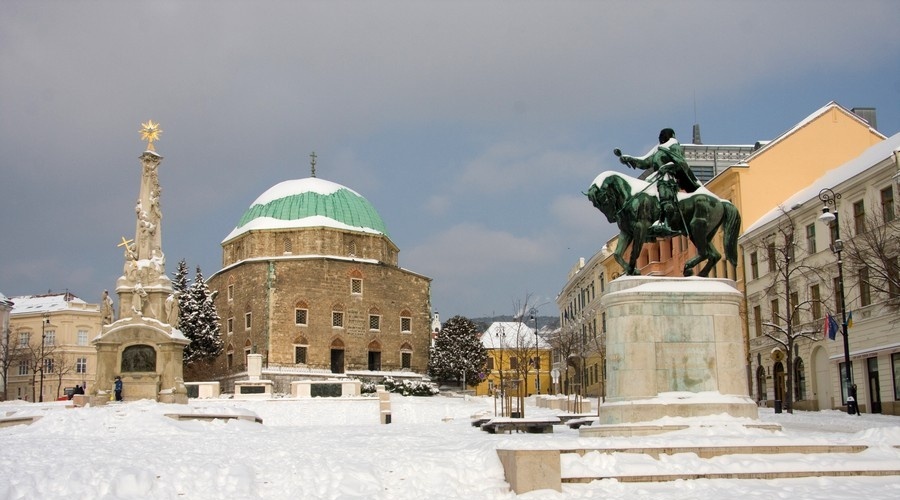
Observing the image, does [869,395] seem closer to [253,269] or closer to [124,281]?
[124,281]

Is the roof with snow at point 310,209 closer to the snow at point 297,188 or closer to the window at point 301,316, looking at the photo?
the snow at point 297,188

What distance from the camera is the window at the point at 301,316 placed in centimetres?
6400

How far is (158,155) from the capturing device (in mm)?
37250

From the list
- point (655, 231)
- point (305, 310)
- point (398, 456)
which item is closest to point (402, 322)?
point (305, 310)

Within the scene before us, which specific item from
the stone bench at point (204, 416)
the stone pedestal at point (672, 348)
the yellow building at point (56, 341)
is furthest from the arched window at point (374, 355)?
the stone pedestal at point (672, 348)

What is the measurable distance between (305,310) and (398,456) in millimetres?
52946

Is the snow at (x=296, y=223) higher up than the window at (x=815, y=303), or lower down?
higher up

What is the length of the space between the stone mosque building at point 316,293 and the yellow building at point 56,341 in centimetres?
1964

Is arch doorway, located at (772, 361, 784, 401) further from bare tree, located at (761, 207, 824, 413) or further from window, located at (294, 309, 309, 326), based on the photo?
window, located at (294, 309, 309, 326)

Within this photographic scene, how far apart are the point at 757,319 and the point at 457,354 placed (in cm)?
3166

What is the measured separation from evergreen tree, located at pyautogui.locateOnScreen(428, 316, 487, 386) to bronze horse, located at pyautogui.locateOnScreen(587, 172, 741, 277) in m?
49.9

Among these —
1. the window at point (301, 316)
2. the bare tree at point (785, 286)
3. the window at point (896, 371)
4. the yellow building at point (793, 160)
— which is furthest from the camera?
the window at point (301, 316)

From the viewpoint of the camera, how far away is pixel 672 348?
15750 millimetres

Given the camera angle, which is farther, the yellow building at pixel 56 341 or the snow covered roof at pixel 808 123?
the yellow building at pixel 56 341
